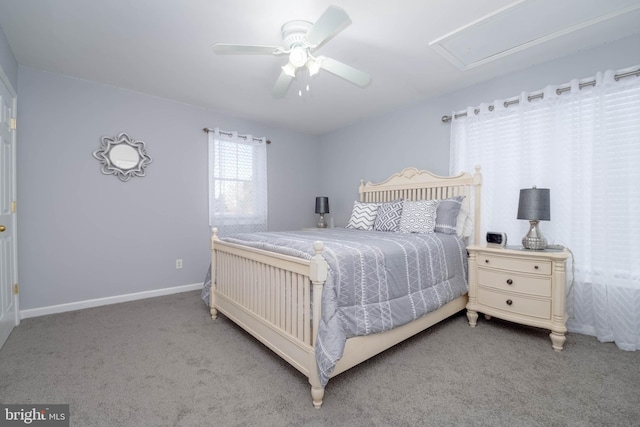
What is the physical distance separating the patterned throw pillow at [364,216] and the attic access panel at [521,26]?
1668 millimetres

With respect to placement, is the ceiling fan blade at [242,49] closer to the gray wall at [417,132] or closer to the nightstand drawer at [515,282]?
the gray wall at [417,132]

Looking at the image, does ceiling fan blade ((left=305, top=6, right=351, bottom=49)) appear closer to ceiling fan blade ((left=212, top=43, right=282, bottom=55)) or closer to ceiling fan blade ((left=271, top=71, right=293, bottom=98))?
ceiling fan blade ((left=212, top=43, right=282, bottom=55))

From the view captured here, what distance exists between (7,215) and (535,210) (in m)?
4.30

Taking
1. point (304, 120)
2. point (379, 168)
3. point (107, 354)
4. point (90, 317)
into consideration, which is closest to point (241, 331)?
point (107, 354)

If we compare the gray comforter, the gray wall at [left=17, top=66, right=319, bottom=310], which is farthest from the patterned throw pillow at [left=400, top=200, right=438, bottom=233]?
the gray wall at [left=17, top=66, right=319, bottom=310]

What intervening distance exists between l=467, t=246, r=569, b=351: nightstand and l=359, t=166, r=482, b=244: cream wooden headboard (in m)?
0.49

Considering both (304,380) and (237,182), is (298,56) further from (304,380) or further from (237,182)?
(237,182)

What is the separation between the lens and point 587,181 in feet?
7.51

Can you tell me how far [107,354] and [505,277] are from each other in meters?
3.10

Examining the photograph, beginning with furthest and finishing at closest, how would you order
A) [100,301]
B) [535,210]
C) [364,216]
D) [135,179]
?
[364,216]
[135,179]
[100,301]
[535,210]

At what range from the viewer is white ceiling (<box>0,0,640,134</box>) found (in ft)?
6.07

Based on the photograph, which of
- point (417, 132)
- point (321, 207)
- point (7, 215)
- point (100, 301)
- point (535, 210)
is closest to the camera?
point (535, 210)

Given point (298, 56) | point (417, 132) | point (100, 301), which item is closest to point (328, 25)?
point (298, 56)

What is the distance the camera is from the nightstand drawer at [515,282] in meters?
2.17
